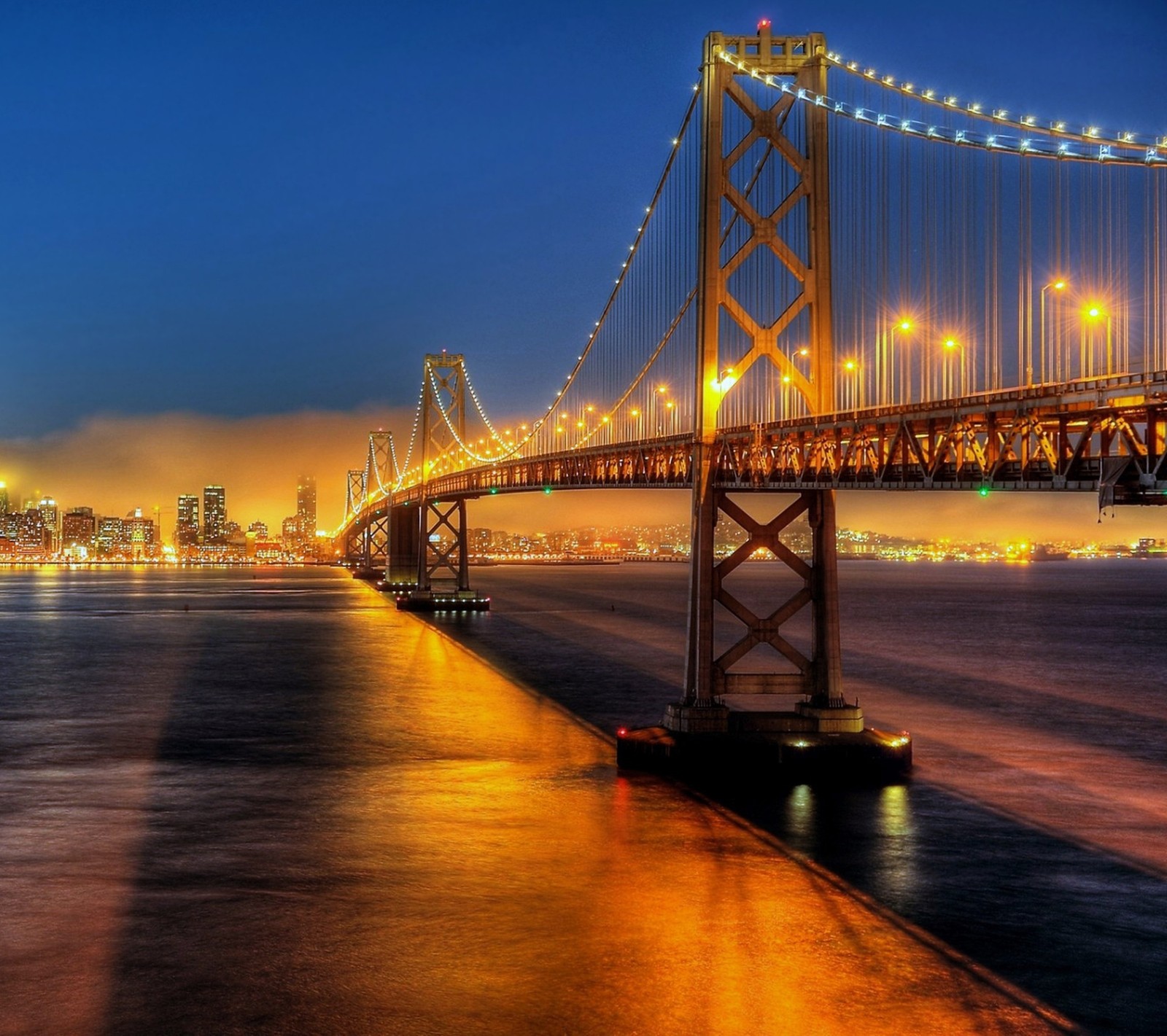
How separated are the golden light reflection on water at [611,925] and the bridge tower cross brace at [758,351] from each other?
223 centimetres

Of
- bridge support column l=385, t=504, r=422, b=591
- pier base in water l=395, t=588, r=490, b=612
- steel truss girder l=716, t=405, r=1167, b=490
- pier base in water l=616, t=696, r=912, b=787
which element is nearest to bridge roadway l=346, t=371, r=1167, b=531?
steel truss girder l=716, t=405, r=1167, b=490

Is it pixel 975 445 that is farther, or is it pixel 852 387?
pixel 852 387

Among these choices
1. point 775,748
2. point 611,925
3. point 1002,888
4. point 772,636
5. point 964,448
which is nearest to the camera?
point 611,925

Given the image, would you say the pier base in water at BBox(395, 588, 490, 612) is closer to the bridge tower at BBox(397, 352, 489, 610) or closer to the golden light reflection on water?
the bridge tower at BBox(397, 352, 489, 610)

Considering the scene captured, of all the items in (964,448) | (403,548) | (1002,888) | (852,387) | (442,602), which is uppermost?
(852,387)

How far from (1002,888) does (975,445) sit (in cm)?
584

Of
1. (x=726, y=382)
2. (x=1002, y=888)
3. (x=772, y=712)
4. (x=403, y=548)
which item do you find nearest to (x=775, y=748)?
(x=772, y=712)

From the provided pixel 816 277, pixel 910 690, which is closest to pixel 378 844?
pixel 816 277

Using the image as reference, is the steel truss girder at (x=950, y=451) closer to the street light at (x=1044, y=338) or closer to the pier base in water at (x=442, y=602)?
the street light at (x=1044, y=338)

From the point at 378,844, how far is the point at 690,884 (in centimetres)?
512

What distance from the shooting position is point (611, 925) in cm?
1568

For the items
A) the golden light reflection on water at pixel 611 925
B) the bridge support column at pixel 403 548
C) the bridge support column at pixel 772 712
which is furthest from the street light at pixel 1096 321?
the bridge support column at pixel 403 548

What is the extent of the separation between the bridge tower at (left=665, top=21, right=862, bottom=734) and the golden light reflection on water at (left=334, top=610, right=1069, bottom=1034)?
2.01 m

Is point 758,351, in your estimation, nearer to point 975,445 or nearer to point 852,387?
point 852,387
